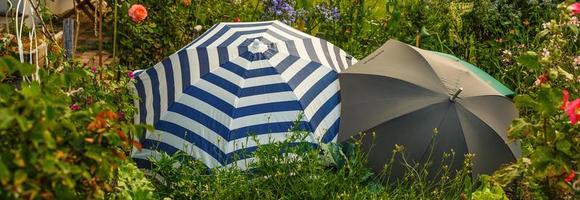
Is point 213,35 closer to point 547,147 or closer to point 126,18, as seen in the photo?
point 126,18

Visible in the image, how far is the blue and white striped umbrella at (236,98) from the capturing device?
4539 millimetres

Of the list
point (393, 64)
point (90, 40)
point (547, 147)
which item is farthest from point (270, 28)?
point (90, 40)

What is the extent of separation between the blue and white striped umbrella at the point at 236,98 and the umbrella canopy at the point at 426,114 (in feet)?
0.54

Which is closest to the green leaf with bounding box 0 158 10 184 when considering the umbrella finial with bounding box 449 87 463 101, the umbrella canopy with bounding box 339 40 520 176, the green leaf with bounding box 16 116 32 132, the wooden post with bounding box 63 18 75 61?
the green leaf with bounding box 16 116 32 132

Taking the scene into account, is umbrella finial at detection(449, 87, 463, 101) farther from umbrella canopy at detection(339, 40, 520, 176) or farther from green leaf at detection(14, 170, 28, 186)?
green leaf at detection(14, 170, 28, 186)

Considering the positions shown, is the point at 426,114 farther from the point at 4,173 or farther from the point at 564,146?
the point at 4,173

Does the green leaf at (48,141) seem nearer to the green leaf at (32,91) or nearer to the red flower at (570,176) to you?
the green leaf at (32,91)

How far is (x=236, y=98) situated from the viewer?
4.61 meters

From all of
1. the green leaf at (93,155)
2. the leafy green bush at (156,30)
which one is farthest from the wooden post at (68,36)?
the green leaf at (93,155)

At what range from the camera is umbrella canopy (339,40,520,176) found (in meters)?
4.55

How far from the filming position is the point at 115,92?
5.17 m

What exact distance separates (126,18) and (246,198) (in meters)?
2.50

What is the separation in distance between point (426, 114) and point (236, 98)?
3.27ft

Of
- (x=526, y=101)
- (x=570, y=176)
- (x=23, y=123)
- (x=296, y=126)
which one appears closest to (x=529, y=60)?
(x=526, y=101)
